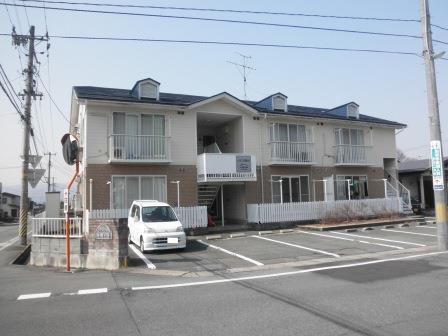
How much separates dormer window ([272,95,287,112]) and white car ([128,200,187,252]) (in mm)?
10780

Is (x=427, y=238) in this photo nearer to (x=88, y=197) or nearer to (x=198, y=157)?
(x=198, y=157)

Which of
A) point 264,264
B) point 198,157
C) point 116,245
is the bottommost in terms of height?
point 264,264

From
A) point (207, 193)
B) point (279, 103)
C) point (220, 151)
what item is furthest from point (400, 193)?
point (207, 193)

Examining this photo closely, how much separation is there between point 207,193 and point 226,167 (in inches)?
87.5

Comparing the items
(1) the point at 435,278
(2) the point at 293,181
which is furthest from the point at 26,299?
(2) the point at 293,181

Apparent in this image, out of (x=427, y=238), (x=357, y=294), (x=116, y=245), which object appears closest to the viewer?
(x=357, y=294)

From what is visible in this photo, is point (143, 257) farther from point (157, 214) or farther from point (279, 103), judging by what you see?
point (279, 103)

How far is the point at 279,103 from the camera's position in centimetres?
2320

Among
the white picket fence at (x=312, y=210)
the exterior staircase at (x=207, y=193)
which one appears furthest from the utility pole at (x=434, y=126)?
the exterior staircase at (x=207, y=193)

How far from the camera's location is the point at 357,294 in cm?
729

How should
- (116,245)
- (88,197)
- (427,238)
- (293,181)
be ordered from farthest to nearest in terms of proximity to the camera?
1. (293,181)
2. (88,197)
3. (427,238)
4. (116,245)

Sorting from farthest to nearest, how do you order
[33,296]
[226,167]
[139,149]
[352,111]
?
[352,111] → [226,167] → [139,149] → [33,296]

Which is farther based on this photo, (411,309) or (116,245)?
(116,245)

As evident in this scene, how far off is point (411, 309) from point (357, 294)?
122 cm
